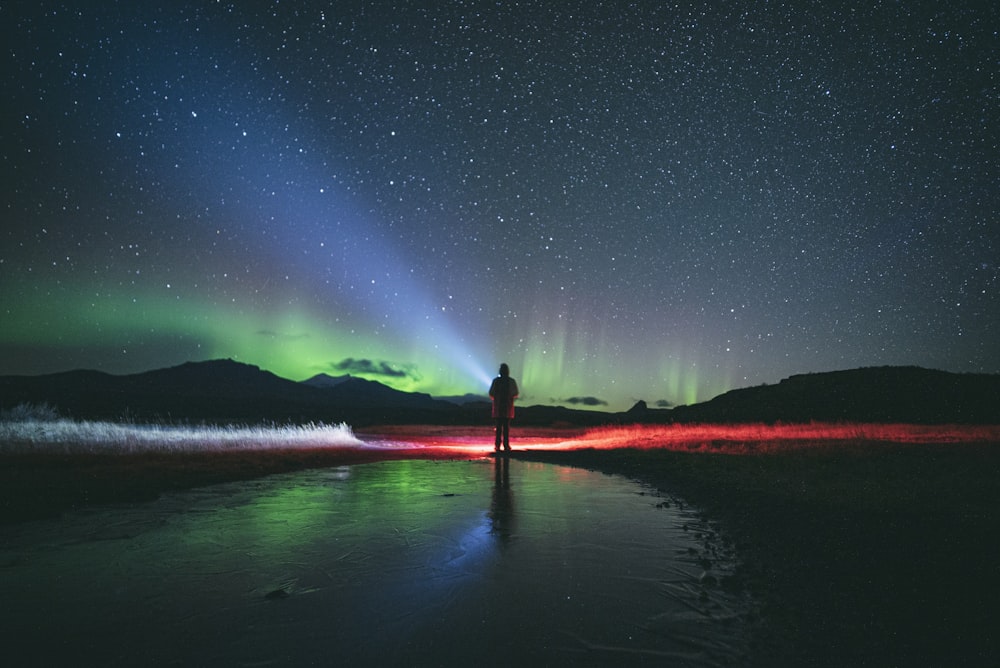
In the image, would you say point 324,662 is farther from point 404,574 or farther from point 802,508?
point 802,508

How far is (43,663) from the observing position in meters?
3.02

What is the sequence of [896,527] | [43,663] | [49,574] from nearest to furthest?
[43,663] → [49,574] → [896,527]

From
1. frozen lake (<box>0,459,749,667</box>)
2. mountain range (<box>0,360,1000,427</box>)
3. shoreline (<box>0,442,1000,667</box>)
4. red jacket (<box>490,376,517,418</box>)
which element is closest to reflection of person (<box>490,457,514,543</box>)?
frozen lake (<box>0,459,749,667</box>)

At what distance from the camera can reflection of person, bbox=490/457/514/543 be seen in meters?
6.48

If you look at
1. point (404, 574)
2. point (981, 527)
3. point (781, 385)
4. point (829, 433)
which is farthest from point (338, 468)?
point (781, 385)

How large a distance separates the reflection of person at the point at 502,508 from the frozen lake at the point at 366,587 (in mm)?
53

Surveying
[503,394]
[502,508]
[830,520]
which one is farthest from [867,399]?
[502,508]

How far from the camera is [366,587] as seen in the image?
4352mm

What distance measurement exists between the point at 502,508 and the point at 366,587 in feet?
12.8

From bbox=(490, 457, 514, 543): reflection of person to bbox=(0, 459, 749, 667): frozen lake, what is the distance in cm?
5

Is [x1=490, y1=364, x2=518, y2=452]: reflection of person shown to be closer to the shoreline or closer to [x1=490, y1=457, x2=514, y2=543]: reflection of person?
the shoreline

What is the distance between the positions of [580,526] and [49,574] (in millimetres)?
5328

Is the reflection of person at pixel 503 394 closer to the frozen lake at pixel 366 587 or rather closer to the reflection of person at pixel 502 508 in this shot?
the reflection of person at pixel 502 508

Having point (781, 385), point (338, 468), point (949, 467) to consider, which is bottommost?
point (338, 468)
